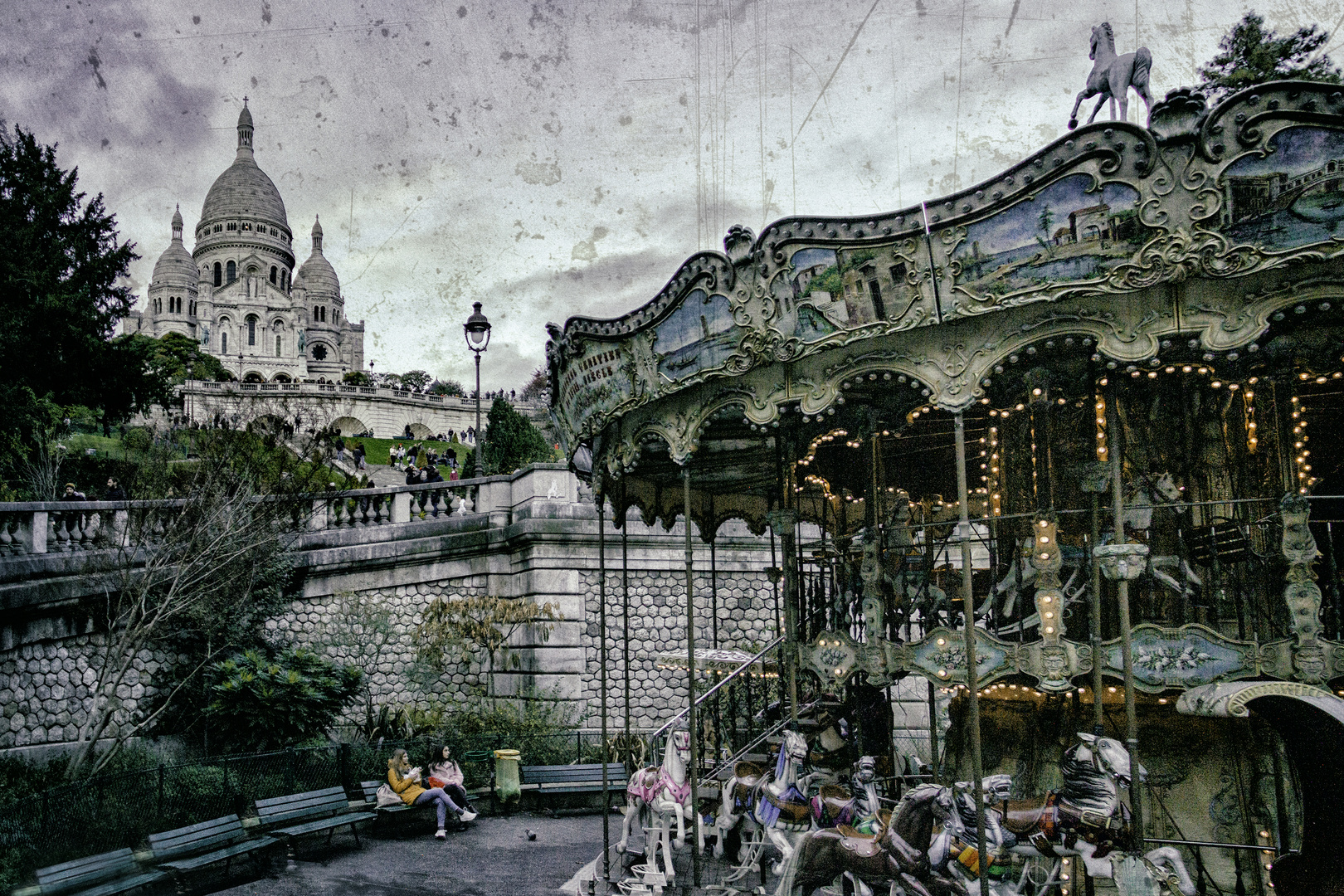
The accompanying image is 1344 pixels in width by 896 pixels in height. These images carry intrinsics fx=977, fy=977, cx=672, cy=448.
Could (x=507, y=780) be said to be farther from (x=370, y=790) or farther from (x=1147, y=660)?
(x=1147, y=660)

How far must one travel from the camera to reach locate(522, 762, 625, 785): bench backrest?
1357 cm

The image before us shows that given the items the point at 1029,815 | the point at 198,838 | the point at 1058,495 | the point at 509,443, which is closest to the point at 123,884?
the point at 198,838

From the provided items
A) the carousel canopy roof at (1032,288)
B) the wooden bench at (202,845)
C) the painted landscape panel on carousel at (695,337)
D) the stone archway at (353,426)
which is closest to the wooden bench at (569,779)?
the wooden bench at (202,845)

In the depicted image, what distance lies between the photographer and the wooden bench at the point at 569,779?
13.3m

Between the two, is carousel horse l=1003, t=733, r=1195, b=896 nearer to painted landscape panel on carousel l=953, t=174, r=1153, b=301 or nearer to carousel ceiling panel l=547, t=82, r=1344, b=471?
carousel ceiling panel l=547, t=82, r=1344, b=471

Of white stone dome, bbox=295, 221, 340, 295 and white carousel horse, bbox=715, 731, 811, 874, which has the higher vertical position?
white stone dome, bbox=295, 221, 340, 295

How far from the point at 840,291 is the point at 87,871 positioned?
7.88 metres

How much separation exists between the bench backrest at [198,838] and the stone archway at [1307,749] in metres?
8.84

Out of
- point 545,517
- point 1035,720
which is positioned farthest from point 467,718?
point 1035,720

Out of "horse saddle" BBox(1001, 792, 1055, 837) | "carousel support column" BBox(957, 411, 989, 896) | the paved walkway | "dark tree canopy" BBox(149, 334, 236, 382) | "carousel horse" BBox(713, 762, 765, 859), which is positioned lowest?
the paved walkway

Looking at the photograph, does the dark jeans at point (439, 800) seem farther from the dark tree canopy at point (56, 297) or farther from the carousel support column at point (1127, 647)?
the dark tree canopy at point (56, 297)

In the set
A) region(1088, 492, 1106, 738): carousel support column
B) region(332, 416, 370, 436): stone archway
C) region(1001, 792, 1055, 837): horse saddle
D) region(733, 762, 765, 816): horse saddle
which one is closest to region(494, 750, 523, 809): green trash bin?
region(733, 762, 765, 816): horse saddle

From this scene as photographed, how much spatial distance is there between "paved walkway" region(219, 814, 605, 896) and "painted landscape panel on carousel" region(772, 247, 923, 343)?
587 cm

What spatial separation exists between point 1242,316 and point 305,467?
21077mm
